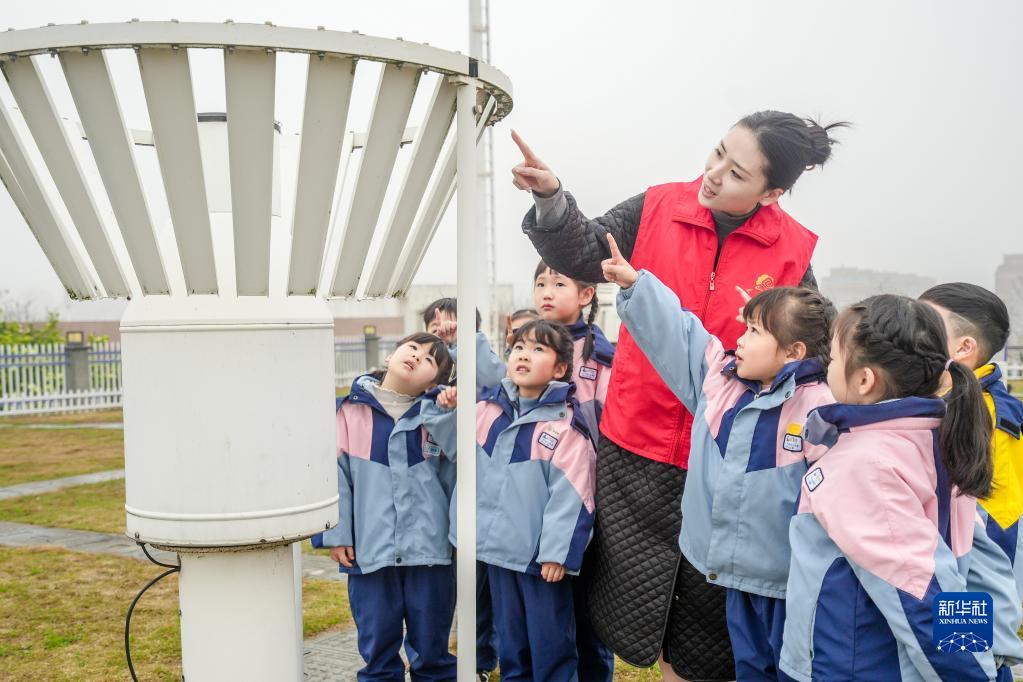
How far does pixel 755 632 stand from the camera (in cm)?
230

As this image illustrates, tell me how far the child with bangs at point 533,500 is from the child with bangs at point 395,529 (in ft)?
0.44

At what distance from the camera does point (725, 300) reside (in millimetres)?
2533

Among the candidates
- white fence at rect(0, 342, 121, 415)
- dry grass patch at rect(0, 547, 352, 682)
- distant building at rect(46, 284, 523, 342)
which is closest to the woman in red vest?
dry grass patch at rect(0, 547, 352, 682)

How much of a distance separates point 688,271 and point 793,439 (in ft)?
1.93

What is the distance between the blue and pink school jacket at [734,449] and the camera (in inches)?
89.4

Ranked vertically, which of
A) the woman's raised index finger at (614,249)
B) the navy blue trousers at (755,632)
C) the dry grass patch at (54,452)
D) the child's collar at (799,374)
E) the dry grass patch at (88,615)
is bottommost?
the dry grass patch at (54,452)

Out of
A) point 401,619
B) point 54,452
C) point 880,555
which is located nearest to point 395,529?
point 401,619

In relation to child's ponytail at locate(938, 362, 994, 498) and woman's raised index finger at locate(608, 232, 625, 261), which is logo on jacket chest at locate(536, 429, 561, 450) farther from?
child's ponytail at locate(938, 362, 994, 498)

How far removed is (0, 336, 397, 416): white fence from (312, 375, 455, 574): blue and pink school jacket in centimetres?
1268

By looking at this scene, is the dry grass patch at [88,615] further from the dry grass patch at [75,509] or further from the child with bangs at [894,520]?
the child with bangs at [894,520]

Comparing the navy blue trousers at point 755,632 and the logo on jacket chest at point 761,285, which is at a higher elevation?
the logo on jacket chest at point 761,285

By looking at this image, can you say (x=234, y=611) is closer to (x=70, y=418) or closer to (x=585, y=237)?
(x=585, y=237)

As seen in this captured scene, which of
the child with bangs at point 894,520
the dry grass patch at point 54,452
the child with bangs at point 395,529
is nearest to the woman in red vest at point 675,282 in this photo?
the child with bangs at point 894,520

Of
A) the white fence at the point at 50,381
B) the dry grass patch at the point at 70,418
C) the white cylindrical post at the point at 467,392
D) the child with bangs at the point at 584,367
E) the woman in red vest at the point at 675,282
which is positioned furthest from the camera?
the white fence at the point at 50,381
